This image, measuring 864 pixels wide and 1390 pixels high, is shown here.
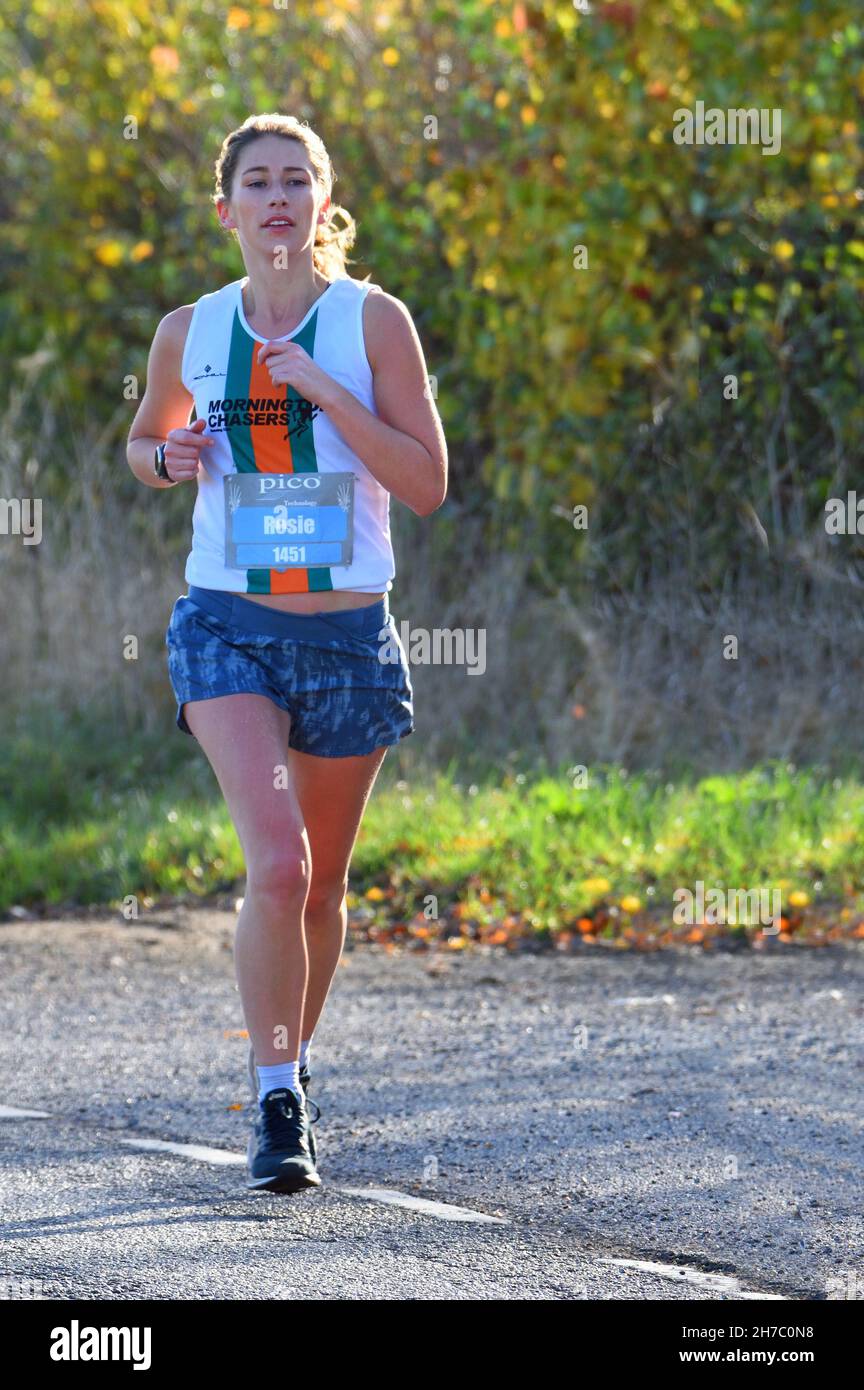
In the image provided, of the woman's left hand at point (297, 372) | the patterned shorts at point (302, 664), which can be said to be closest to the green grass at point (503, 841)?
the patterned shorts at point (302, 664)

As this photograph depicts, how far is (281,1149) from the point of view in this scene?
4.24 meters

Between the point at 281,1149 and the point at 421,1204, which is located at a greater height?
the point at 281,1149

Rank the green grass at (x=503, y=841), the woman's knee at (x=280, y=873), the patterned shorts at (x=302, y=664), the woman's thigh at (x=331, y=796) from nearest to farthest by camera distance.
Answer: the woman's knee at (x=280, y=873), the patterned shorts at (x=302, y=664), the woman's thigh at (x=331, y=796), the green grass at (x=503, y=841)

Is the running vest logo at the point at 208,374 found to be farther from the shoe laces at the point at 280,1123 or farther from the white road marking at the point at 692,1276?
the white road marking at the point at 692,1276

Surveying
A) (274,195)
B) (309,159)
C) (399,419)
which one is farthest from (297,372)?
(309,159)

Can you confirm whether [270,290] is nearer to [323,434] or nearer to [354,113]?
[323,434]

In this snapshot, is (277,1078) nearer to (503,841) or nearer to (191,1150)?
(191,1150)

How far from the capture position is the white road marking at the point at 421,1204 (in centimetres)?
421

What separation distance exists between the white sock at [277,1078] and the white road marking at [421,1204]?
0.93ft

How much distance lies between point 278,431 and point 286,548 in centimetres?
25

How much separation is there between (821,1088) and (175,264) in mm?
8780

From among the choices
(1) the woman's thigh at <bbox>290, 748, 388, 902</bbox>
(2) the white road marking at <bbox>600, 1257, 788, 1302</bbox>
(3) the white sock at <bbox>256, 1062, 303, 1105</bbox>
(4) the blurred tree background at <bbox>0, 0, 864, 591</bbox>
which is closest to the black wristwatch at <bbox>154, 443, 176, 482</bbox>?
(1) the woman's thigh at <bbox>290, 748, 388, 902</bbox>

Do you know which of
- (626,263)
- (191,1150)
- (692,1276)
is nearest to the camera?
(692,1276)

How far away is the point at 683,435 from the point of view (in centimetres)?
1073
